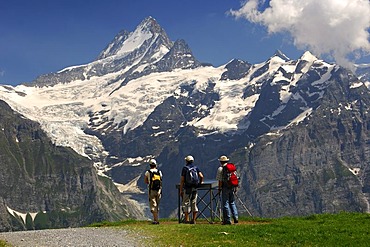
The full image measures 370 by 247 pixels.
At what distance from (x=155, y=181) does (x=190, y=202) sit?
2.79 meters

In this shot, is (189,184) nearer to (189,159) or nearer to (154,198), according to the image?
(189,159)

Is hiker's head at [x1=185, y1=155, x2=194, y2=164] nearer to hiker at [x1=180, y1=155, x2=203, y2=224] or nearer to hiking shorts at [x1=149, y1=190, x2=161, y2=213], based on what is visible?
hiker at [x1=180, y1=155, x2=203, y2=224]

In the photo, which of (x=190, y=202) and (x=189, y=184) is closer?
(x=189, y=184)

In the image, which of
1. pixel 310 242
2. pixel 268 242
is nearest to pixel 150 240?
pixel 268 242

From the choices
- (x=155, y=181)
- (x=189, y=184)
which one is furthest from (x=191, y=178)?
(x=155, y=181)

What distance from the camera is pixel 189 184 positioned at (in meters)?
37.3

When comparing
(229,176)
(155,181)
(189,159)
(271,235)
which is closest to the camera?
(271,235)

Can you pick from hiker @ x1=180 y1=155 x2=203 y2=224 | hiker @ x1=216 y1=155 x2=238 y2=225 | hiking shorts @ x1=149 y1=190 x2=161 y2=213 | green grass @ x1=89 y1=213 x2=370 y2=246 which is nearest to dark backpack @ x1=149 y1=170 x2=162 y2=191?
hiking shorts @ x1=149 y1=190 x2=161 y2=213

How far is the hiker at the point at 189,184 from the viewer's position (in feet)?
122

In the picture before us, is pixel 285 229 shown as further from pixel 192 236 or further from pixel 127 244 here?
pixel 127 244

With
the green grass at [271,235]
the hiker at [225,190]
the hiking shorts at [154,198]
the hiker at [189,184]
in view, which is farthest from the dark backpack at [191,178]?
the green grass at [271,235]

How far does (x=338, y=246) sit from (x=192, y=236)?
7.73 meters

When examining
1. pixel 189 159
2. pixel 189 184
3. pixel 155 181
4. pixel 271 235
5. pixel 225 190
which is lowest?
pixel 271 235

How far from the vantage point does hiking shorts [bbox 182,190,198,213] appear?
37.6 meters
